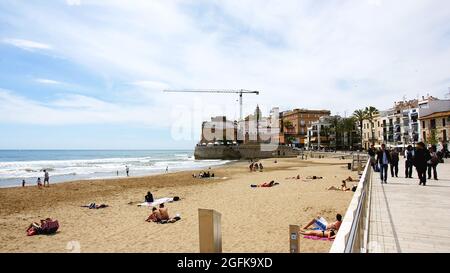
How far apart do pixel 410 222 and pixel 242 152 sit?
94355mm

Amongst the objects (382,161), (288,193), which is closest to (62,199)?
(288,193)

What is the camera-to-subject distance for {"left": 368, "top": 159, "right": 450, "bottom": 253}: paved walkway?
573 centimetres

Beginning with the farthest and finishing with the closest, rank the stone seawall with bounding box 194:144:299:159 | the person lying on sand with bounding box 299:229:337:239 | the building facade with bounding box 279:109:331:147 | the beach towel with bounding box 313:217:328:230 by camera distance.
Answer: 1. the building facade with bounding box 279:109:331:147
2. the stone seawall with bounding box 194:144:299:159
3. the beach towel with bounding box 313:217:328:230
4. the person lying on sand with bounding box 299:229:337:239

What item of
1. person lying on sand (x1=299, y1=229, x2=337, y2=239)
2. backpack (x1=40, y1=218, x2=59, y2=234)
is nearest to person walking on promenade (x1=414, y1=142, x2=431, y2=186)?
person lying on sand (x1=299, y1=229, x2=337, y2=239)

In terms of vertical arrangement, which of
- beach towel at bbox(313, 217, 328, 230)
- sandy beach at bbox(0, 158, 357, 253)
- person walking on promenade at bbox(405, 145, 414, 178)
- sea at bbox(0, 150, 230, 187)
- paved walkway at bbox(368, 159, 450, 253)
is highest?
person walking on promenade at bbox(405, 145, 414, 178)

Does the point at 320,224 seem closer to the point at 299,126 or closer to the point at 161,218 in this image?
the point at 161,218

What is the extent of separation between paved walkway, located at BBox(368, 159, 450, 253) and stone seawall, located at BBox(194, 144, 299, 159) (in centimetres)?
8718

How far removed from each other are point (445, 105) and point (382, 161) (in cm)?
6509

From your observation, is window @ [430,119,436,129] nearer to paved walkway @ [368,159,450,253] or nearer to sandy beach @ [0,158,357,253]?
sandy beach @ [0,158,357,253]

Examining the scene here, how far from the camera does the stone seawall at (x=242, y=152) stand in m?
98.5

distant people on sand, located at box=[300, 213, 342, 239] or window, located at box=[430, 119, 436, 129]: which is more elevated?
window, located at box=[430, 119, 436, 129]
